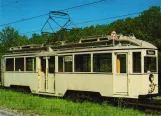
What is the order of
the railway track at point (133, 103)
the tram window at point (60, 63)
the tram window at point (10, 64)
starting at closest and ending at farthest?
the railway track at point (133, 103) → the tram window at point (60, 63) → the tram window at point (10, 64)

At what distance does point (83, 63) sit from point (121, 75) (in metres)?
2.46

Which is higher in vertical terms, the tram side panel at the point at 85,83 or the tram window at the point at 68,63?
the tram window at the point at 68,63

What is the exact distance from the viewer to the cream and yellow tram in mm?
15281

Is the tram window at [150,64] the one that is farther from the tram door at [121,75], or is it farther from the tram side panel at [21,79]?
the tram side panel at [21,79]

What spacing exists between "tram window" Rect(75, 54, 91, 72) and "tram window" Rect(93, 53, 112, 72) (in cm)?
43

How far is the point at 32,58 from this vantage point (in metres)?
21.3

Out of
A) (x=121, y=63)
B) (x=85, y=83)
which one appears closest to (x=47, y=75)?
(x=85, y=83)

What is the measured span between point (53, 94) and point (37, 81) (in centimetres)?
173

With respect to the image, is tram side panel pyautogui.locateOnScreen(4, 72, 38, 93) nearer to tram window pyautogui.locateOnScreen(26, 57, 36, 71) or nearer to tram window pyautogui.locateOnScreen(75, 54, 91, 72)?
tram window pyautogui.locateOnScreen(26, 57, 36, 71)

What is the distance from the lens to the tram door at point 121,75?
50.2 ft

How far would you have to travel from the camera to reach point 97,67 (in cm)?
1641

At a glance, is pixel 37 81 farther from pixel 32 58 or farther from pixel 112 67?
pixel 112 67

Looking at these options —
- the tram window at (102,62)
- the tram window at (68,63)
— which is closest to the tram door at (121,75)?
the tram window at (102,62)

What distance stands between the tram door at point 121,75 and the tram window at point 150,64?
0.83m
